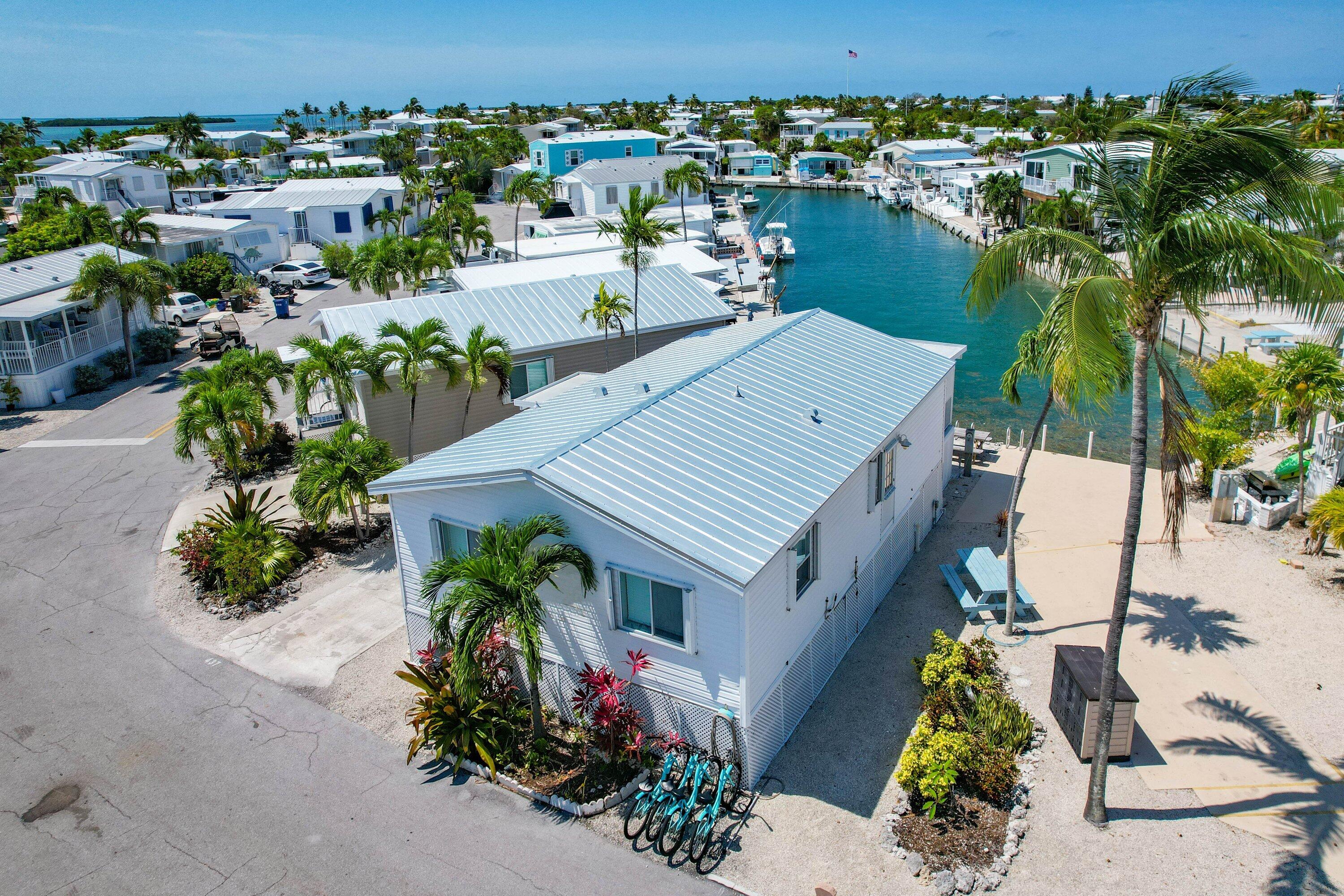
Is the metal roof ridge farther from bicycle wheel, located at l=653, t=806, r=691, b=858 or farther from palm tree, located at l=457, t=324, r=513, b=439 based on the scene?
bicycle wheel, located at l=653, t=806, r=691, b=858

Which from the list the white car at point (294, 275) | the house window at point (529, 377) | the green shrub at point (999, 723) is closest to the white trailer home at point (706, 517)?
the green shrub at point (999, 723)

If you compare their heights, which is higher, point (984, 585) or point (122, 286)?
point (122, 286)

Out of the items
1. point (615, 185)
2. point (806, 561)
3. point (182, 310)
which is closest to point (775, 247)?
point (615, 185)

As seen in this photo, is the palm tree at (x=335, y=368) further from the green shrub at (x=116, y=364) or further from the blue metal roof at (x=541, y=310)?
the green shrub at (x=116, y=364)

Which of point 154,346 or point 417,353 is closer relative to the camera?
point 417,353

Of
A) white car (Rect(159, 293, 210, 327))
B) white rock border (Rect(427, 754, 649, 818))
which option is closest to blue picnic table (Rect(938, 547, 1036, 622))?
white rock border (Rect(427, 754, 649, 818))

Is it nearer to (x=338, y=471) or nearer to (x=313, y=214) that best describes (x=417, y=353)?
(x=338, y=471)

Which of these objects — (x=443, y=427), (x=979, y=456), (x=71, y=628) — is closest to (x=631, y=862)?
(x=71, y=628)

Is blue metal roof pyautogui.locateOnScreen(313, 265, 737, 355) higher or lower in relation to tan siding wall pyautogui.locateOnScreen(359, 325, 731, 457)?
higher

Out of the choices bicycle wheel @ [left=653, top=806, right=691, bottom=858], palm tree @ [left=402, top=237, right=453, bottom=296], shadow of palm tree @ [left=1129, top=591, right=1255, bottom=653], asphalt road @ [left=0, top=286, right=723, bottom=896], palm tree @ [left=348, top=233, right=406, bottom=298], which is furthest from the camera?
palm tree @ [left=402, top=237, right=453, bottom=296]
